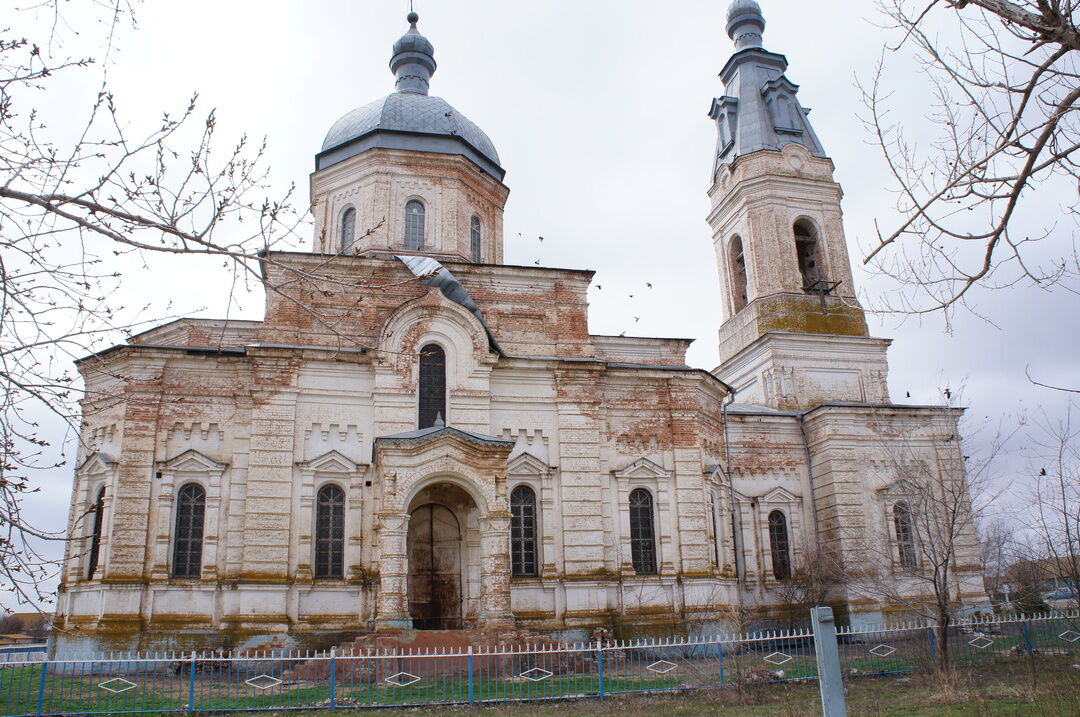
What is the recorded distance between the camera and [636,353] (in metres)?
20.7

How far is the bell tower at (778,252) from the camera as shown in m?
24.3

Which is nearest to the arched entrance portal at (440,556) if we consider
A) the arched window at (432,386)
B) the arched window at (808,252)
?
the arched window at (432,386)

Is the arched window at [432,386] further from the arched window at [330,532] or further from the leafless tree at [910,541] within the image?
the leafless tree at [910,541]

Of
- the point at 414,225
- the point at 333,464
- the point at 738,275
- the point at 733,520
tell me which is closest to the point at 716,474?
the point at 733,520

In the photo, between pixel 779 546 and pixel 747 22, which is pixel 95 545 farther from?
pixel 747 22

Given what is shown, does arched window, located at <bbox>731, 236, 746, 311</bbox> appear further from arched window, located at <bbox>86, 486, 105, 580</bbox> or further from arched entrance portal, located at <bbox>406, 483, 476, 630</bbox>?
arched window, located at <bbox>86, 486, 105, 580</bbox>

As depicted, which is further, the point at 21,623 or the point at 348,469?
the point at 21,623

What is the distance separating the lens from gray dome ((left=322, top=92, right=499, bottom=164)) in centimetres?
2231

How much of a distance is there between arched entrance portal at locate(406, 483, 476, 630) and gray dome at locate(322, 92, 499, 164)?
966 cm

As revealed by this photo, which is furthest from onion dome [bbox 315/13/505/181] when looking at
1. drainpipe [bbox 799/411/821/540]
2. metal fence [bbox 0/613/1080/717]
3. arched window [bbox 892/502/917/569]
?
arched window [bbox 892/502/917/569]

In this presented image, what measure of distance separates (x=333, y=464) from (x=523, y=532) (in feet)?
13.9

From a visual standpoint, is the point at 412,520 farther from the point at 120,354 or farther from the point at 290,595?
the point at 120,354

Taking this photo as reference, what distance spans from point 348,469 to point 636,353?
767cm

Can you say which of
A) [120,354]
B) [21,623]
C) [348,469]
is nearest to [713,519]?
[348,469]
